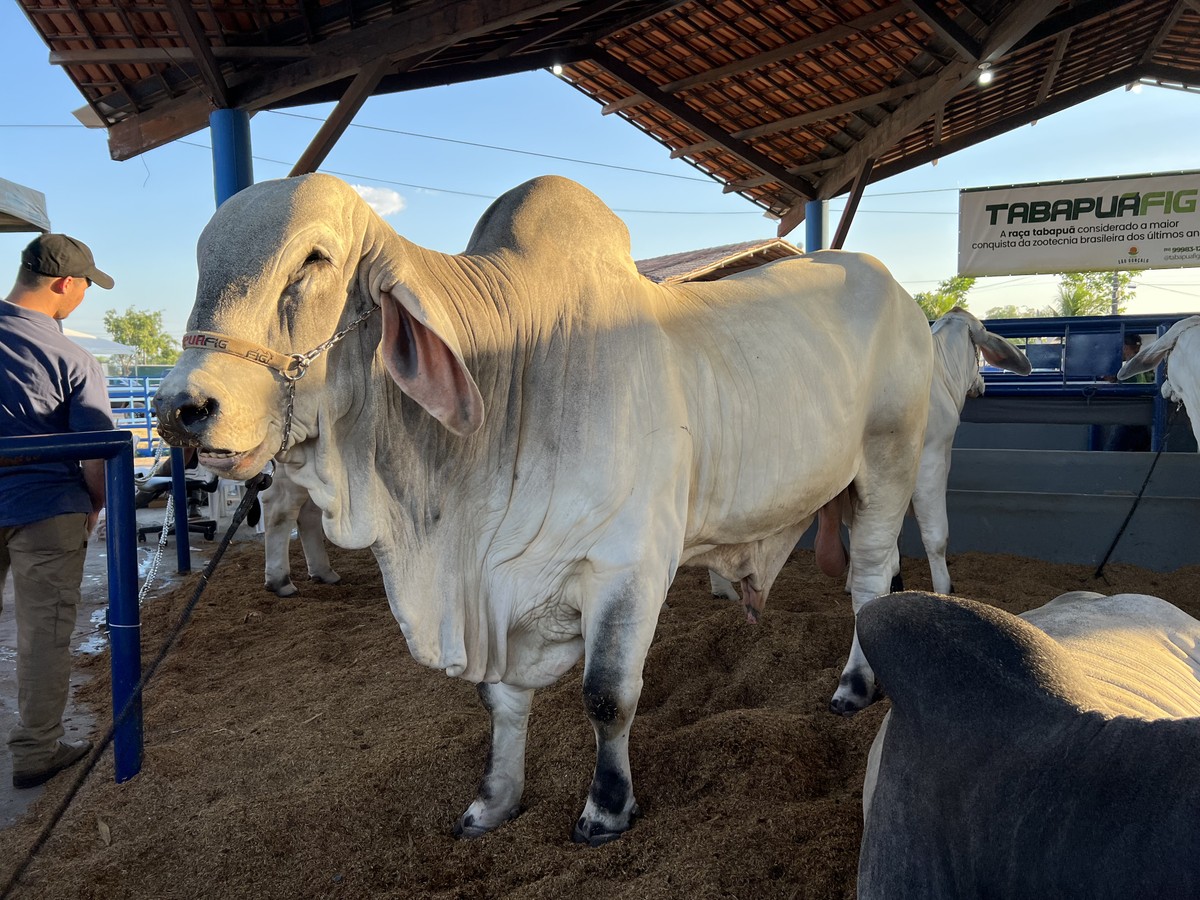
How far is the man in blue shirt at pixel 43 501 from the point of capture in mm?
2527

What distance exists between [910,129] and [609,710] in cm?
586

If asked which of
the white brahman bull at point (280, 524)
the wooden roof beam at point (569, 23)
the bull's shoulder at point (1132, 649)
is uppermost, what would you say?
the wooden roof beam at point (569, 23)

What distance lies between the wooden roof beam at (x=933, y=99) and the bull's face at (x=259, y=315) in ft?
16.0

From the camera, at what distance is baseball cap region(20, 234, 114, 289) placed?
2674 mm

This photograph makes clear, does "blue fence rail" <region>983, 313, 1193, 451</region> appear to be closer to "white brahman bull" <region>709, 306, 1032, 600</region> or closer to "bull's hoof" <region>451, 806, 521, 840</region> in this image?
"white brahman bull" <region>709, 306, 1032, 600</region>

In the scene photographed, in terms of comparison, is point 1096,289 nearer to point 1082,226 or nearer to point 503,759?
point 1082,226

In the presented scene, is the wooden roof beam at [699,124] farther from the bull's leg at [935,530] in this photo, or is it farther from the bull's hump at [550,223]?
the bull's hump at [550,223]

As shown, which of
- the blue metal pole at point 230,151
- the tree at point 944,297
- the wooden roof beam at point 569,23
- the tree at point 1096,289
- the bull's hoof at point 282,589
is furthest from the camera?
the tree at point 944,297

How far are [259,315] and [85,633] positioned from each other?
353cm

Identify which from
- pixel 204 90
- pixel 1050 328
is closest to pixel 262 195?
pixel 204 90

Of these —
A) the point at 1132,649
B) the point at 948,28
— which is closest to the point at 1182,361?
the point at 948,28

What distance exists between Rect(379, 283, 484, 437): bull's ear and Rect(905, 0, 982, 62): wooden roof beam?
4.58 meters

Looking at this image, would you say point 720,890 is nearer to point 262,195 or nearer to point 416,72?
point 262,195

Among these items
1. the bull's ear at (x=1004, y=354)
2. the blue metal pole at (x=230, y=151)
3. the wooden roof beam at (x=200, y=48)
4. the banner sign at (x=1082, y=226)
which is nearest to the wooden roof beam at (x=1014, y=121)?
the banner sign at (x=1082, y=226)
